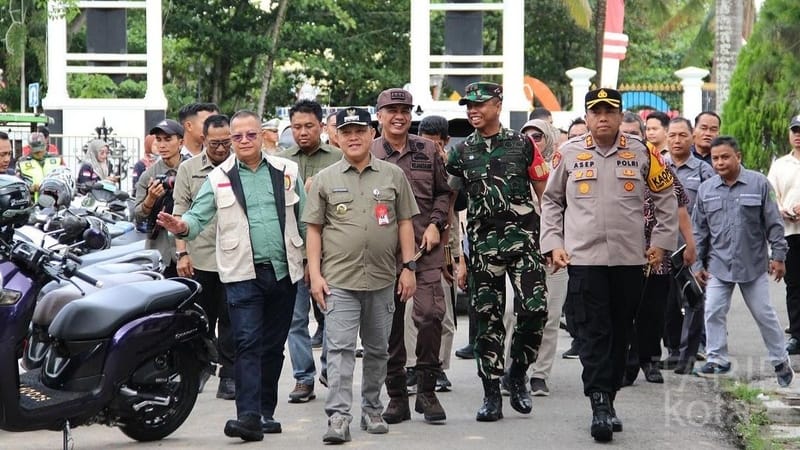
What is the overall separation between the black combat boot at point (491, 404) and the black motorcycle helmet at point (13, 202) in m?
3.06

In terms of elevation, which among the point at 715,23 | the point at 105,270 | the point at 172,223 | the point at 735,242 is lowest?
the point at 105,270

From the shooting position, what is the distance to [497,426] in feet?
30.5

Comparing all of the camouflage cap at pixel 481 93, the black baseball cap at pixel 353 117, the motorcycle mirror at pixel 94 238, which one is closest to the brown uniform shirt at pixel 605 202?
the camouflage cap at pixel 481 93

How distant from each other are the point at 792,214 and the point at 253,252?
607 cm

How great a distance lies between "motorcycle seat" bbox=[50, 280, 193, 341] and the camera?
8211 millimetres

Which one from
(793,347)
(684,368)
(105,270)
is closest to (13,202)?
(105,270)

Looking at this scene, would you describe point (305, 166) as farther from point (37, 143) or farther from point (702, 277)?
point (37, 143)

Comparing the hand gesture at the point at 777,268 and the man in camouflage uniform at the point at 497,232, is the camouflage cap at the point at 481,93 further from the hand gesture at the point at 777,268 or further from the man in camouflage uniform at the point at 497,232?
the hand gesture at the point at 777,268

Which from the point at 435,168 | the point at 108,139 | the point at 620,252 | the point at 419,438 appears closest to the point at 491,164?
the point at 435,168

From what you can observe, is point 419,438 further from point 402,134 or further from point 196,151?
point 196,151

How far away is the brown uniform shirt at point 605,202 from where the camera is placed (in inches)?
349

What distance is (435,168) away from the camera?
971 cm

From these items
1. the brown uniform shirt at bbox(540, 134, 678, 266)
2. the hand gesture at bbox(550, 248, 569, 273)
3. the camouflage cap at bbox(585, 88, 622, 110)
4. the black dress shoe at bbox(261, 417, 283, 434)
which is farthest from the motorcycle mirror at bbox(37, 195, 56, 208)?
the camouflage cap at bbox(585, 88, 622, 110)

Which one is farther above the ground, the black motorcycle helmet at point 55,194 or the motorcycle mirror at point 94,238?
the black motorcycle helmet at point 55,194
